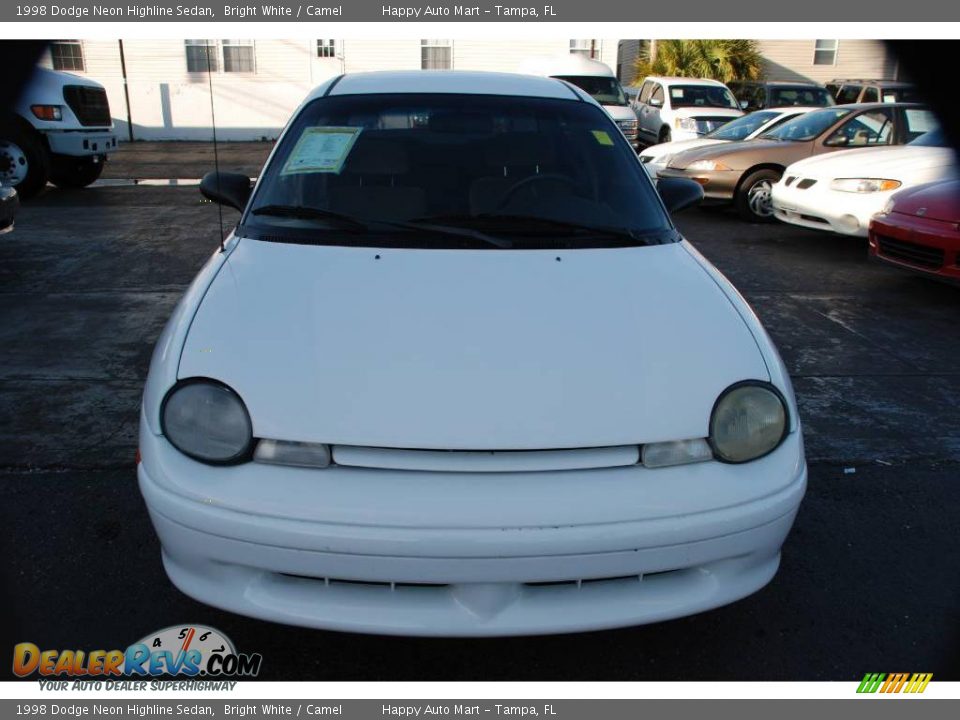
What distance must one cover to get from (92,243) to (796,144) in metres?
7.74

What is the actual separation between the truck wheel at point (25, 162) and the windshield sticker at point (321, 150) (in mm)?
8688

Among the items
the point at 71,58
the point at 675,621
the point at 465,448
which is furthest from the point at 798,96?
the point at 71,58

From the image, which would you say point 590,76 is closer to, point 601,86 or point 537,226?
point 601,86

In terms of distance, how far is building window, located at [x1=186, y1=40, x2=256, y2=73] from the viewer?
19562 millimetres

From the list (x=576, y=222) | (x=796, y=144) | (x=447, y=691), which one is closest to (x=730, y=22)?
(x=576, y=222)

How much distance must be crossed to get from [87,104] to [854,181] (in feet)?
32.4

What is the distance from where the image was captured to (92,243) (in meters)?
7.67

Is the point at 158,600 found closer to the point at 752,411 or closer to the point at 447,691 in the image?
the point at 447,691

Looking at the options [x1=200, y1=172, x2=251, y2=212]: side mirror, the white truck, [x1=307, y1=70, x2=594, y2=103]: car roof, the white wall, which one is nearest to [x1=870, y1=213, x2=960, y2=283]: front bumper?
[x1=307, y1=70, x2=594, y2=103]: car roof

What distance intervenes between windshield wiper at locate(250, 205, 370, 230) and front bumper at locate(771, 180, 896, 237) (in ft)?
18.7

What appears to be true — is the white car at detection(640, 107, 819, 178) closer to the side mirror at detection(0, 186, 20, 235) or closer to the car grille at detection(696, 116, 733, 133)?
the car grille at detection(696, 116, 733, 133)

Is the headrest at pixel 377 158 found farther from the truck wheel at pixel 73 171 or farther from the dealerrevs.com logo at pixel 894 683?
the truck wheel at pixel 73 171

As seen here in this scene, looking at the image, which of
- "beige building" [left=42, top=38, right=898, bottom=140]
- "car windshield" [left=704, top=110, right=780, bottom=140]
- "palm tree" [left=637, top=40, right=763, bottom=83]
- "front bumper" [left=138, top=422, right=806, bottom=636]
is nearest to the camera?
"front bumper" [left=138, top=422, right=806, bottom=636]

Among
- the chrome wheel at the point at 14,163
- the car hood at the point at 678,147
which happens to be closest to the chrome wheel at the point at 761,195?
the car hood at the point at 678,147
